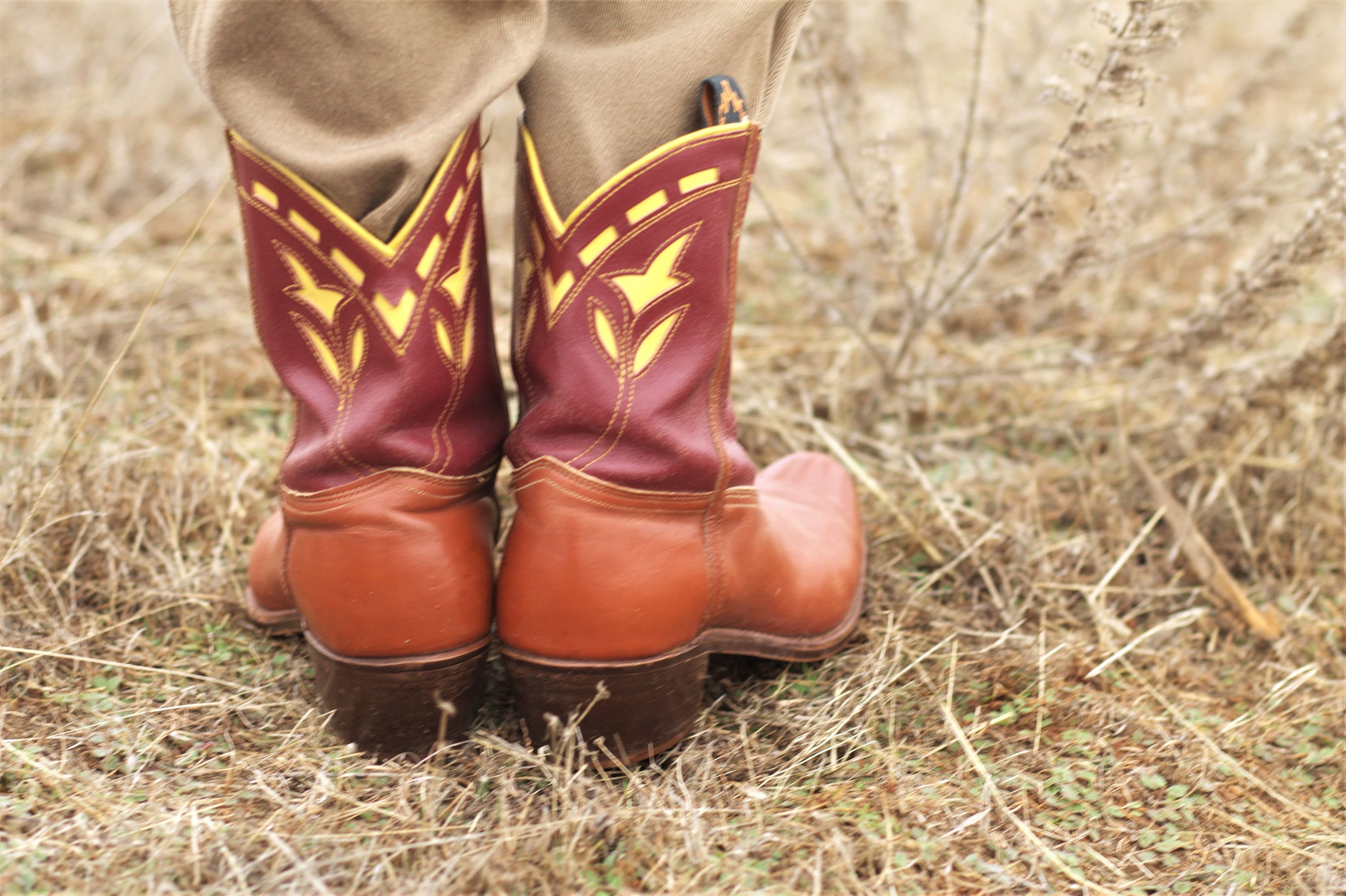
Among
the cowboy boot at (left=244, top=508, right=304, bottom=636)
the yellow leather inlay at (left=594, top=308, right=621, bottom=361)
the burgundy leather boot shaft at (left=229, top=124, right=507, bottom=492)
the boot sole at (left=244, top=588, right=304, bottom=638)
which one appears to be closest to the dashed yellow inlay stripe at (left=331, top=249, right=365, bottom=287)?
the burgundy leather boot shaft at (left=229, top=124, right=507, bottom=492)

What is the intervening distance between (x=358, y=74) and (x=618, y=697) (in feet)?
2.28

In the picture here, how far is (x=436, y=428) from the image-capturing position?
1103 mm

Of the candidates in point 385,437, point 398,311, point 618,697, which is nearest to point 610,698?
point 618,697

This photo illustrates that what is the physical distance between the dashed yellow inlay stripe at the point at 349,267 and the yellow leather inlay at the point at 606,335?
24cm

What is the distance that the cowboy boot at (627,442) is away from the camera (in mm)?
1048

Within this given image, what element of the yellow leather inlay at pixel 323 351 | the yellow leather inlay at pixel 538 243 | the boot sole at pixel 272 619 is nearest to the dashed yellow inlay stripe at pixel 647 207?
the yellow leather inlay at pixel 538 243

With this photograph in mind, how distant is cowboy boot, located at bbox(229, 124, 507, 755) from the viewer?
1006mm

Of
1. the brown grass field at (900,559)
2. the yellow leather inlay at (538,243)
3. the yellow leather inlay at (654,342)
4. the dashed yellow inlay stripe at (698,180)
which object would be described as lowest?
the brown grass field at (900,559)

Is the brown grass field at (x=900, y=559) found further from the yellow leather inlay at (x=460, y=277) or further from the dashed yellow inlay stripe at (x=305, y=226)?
the dashed yellow inlay stripe at (x=305, y=226)

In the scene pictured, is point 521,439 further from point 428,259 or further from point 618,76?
point 618,76

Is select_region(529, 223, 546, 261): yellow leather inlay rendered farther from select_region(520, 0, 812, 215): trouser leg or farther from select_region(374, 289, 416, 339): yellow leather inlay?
select_region(374, 289, 416, 339): yellow leather inlay

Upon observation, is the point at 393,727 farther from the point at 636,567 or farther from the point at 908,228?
the point at 908,228

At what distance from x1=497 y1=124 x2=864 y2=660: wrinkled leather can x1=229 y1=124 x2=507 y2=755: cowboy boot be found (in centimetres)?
6

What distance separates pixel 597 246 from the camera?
1.05 meters
